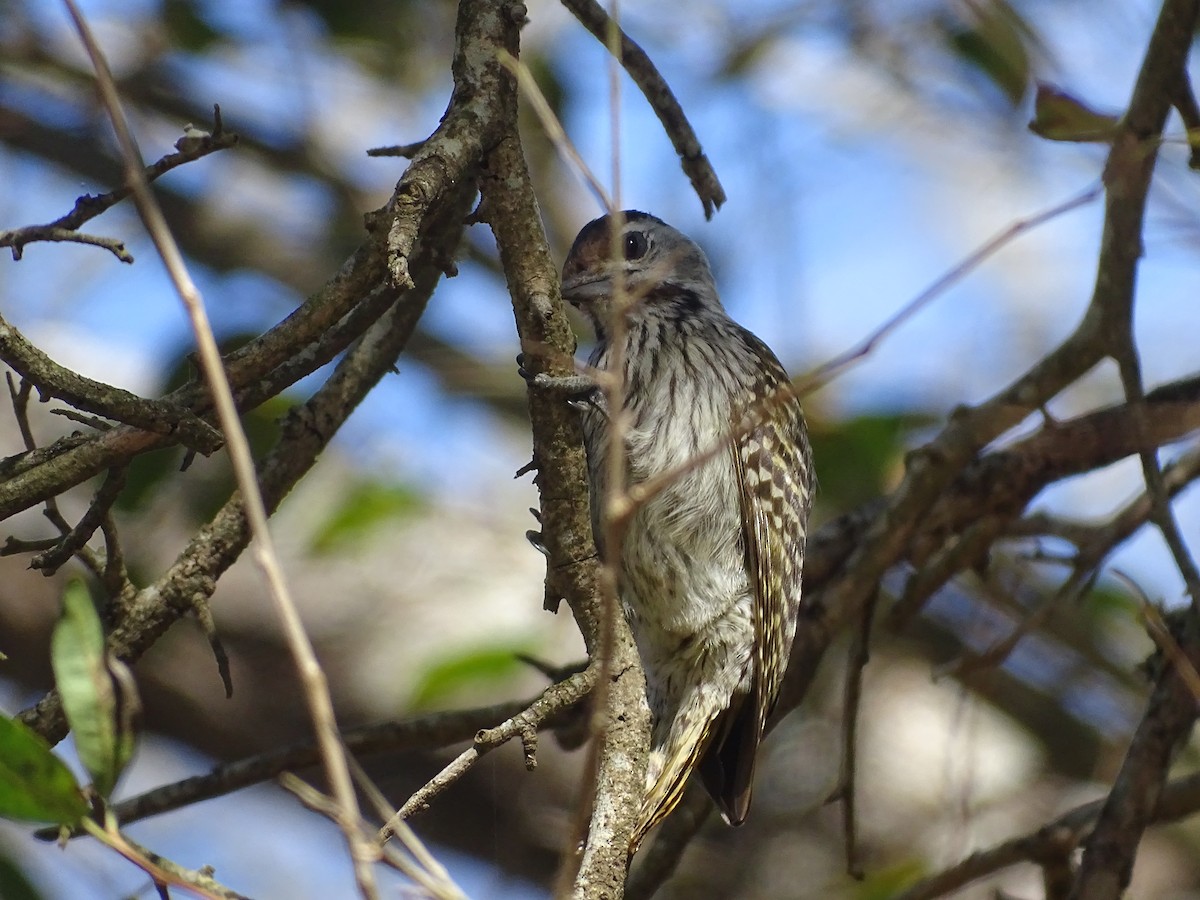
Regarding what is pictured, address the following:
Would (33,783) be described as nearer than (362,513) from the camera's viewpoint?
Yes

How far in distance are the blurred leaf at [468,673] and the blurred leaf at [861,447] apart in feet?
3.97

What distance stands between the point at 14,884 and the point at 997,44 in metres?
2.94

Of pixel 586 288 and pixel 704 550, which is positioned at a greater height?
pixel 586 288

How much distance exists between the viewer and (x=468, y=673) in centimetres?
476

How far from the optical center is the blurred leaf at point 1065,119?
2418mm

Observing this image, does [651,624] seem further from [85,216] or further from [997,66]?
[997,66]

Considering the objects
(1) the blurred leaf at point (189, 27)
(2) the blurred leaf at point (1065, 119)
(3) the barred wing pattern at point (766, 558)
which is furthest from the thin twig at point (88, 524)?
(1) the blurred leaf at point (189, 27)

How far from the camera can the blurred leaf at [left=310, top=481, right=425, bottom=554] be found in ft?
16.6

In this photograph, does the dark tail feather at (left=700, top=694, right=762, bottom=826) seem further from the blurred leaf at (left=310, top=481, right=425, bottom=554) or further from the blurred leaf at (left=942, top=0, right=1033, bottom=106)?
the blurred leaf at (left=310, top=481, right=425, bottom=554)

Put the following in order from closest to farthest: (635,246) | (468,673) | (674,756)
→ (674,756) < (635,246) < (468,673)

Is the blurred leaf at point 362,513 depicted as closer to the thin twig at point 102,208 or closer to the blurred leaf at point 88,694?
the thin twig at point 102,208

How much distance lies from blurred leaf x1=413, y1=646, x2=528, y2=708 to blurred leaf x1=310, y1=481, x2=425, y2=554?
1.92 ft

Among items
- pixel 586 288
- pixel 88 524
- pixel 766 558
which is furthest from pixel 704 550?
pixel 88 524

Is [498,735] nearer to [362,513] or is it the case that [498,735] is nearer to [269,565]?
[269,565]
